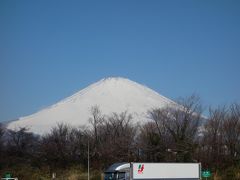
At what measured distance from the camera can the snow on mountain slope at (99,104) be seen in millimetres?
120938

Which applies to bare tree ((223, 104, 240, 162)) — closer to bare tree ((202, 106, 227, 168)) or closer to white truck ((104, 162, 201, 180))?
bare tree ((202, 106, 227, 168))

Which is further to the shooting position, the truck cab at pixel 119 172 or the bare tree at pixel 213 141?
the bare tree at pixel 213 141

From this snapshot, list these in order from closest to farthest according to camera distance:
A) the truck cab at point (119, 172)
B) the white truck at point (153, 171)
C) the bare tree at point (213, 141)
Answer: the white truck at point (153, 171) < the truck cab at point (119, 172) < the bare tree at point (213, 141)

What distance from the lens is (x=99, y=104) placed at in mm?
130250

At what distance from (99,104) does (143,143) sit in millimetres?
49245

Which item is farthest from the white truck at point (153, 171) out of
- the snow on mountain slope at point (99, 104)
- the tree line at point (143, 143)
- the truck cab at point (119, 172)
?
the snow on mountain slope at point (99, 104)

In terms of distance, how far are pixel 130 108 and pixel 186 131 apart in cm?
4234

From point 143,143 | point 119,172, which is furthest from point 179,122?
point 119,172

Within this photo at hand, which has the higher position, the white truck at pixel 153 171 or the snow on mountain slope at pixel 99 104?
the snow on mountain slope at pixel 99 104

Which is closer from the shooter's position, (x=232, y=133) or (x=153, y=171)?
(x=153, y=171)

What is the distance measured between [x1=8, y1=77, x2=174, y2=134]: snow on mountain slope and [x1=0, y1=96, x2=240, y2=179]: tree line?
15088 millimetres

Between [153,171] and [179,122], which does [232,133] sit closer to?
[179,122]

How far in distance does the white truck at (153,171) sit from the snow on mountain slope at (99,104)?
195ft

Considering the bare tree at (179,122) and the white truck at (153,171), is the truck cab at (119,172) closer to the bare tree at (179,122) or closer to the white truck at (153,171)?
the white truck at (153,171)
